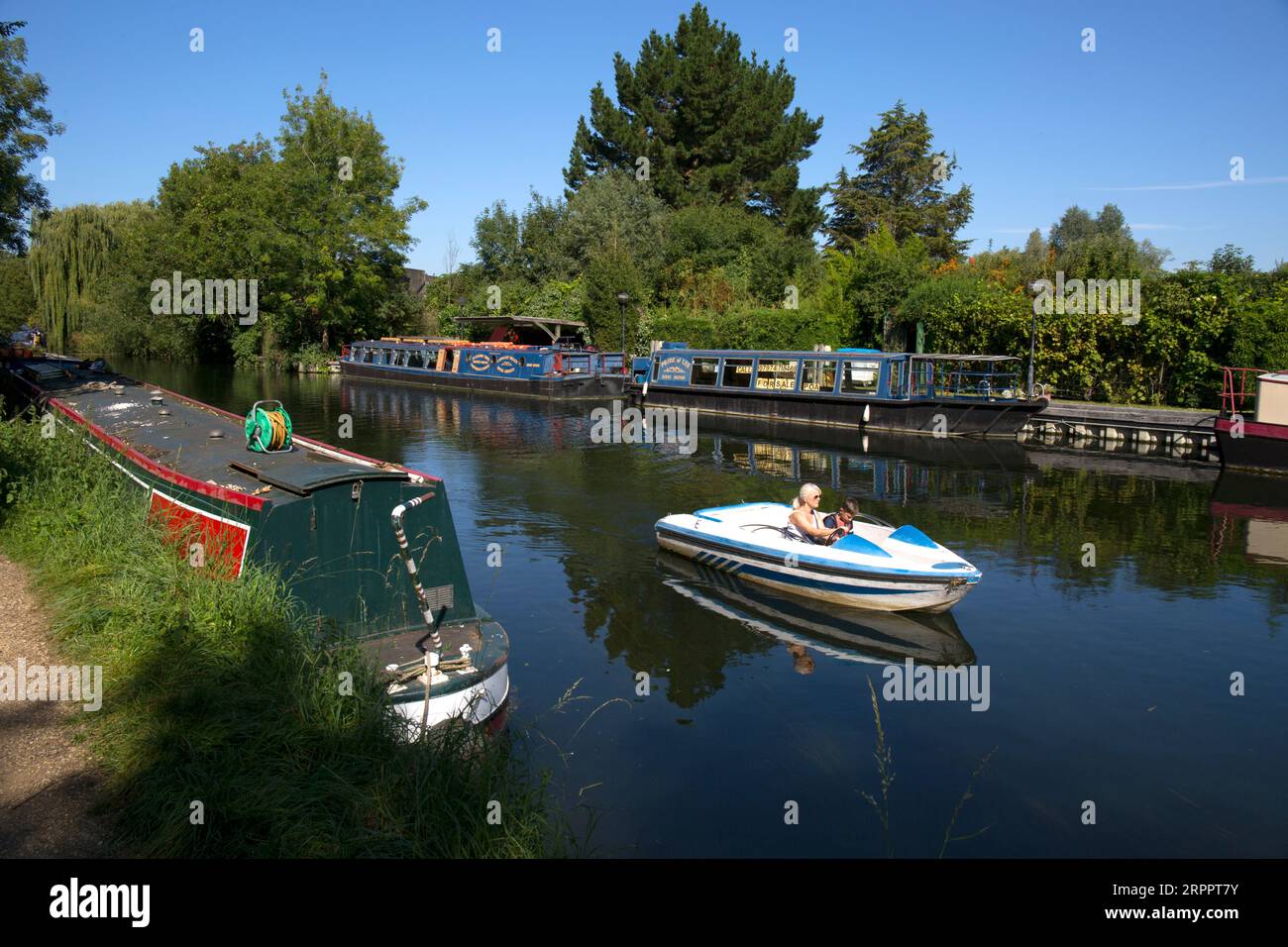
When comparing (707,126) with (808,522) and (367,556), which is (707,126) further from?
(367,556)

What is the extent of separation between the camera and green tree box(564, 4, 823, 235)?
50969 millimetres

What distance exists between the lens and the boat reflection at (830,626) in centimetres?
1042

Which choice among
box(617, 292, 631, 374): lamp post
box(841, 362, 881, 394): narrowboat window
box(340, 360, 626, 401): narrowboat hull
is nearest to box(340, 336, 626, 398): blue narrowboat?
box(340, 360, 626, 401): narrowboat hull

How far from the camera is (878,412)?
90.5ft

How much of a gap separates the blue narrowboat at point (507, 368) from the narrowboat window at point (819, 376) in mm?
9910

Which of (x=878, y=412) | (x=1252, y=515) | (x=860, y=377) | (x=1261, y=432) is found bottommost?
(x=1252, y=515)

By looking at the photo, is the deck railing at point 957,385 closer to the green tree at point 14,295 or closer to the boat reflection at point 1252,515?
the boat reflection at point 1252,515

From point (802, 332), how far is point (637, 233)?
43.8 ft

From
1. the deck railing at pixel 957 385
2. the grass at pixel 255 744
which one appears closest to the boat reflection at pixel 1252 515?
the deck railing at pixel 957 385

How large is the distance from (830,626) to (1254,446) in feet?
50.3

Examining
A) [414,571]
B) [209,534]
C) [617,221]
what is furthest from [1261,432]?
[617,221]

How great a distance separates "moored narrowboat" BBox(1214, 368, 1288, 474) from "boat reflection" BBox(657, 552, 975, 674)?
13.8m

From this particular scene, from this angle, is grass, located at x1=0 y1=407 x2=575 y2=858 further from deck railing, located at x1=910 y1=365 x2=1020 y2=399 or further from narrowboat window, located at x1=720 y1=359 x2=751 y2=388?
narrowboat window, located at x1=720 y1=359 x2=751 y2=388
